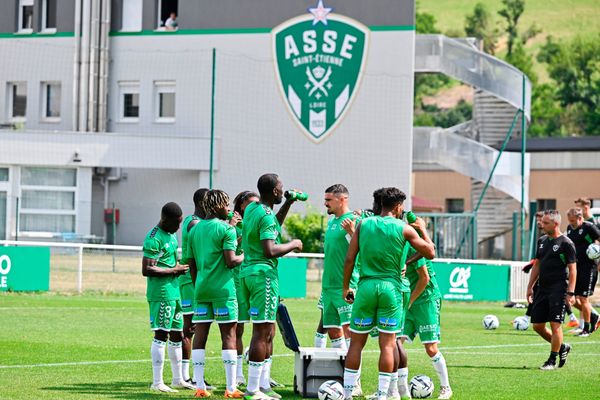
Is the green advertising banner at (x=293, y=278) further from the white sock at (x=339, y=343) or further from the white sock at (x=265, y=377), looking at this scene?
the white sock at (x=265, y=377)

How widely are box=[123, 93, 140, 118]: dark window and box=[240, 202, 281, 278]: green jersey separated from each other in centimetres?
3466

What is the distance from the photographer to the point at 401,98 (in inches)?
1689

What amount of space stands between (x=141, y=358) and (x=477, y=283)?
1618 cm

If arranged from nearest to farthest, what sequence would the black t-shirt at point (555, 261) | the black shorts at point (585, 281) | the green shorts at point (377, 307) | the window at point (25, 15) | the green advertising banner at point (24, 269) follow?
the green shorts at point (377, 307) → the black t-shirt at point (555, 261) → the black shorts at point (585, 281) → the green advertising banner at point (24, 269) → the window at point (25, 15)

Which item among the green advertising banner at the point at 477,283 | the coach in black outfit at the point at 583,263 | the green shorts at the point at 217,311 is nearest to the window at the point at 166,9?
the green advertising banner at the point at 477,283

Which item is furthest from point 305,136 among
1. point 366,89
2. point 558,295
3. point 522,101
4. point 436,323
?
point 436,323

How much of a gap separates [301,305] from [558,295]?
514 inches

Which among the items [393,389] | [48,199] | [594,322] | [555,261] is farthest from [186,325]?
[48,199]

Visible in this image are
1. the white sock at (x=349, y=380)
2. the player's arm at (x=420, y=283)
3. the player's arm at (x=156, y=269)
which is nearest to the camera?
the white sock at (x=349, y=380)

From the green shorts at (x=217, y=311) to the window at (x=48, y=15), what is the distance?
122 feet

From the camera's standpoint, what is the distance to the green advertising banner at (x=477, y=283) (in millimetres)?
31078

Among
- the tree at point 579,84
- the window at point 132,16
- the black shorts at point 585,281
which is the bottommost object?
the black shorts at point 585,281

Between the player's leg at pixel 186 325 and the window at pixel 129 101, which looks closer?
the player's leg at pixel 186 325

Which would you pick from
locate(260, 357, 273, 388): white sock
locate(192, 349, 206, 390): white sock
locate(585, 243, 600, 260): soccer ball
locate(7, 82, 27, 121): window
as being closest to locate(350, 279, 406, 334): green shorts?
locate(260, 357, 273, 388): white sock
